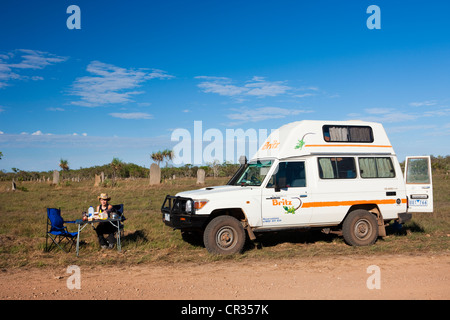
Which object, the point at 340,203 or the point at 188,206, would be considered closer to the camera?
the point at 188,206

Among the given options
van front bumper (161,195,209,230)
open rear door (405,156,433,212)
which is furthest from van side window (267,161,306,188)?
open rear door (405,156,433,212)

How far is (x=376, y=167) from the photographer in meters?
9.46

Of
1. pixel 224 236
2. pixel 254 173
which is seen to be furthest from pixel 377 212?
pixel 224 236

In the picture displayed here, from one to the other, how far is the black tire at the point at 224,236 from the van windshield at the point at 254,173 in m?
1.13

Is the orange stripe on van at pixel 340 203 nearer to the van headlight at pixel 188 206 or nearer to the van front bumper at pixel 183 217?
the van front bumper at pixel 183 217

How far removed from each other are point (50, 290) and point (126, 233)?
5.09m

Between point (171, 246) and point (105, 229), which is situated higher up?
point (105, 229)

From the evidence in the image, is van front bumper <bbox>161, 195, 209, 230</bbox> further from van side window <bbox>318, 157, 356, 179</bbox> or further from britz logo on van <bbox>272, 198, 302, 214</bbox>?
van side window <bbox>318, 157, 356, 179</bbox>

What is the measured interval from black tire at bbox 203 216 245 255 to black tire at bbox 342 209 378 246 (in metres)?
2.64

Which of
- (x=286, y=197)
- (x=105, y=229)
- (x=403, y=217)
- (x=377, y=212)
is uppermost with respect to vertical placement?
(x=286, y=197)

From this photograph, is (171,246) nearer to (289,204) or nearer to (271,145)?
(289,204)

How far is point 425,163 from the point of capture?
33.9 ft

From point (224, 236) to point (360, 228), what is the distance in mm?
3404
